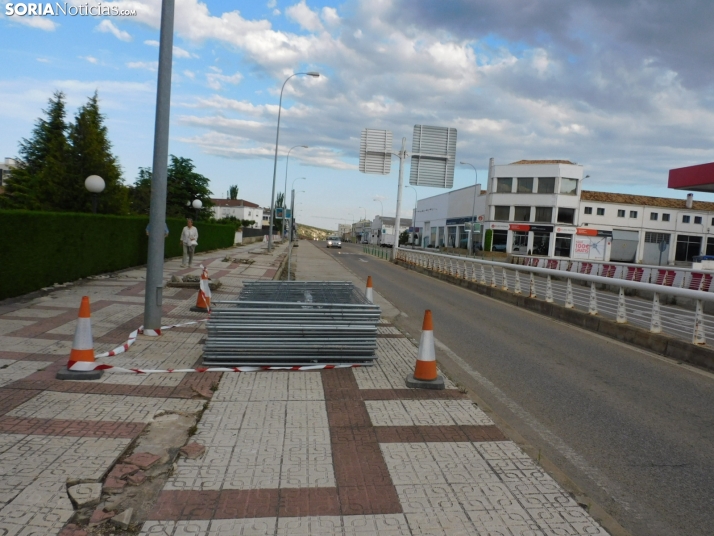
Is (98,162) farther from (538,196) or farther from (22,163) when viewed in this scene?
(538,196)

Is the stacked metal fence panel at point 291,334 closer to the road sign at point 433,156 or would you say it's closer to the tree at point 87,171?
the tree at point 87,171

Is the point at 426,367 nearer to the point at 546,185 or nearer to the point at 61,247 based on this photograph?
the point at 61,247

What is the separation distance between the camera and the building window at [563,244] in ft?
231

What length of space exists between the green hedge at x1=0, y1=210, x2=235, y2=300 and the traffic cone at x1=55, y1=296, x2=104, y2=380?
19.3 feet

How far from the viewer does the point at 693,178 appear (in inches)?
1003

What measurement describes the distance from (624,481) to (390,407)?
2214 millimetres

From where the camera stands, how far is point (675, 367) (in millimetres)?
8891

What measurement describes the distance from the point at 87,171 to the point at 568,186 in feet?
189

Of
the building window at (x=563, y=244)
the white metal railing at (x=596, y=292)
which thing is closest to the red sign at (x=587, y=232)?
the building window at (x=563, y=244)

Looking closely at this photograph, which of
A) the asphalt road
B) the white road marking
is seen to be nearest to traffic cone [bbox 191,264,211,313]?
the asphalt road

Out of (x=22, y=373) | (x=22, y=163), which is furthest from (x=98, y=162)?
(x=22, y=373)

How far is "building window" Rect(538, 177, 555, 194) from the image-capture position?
229 ft

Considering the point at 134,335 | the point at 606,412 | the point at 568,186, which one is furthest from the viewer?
the point at 568,186

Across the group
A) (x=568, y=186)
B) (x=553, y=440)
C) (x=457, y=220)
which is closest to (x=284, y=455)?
(x=553, y=440)
